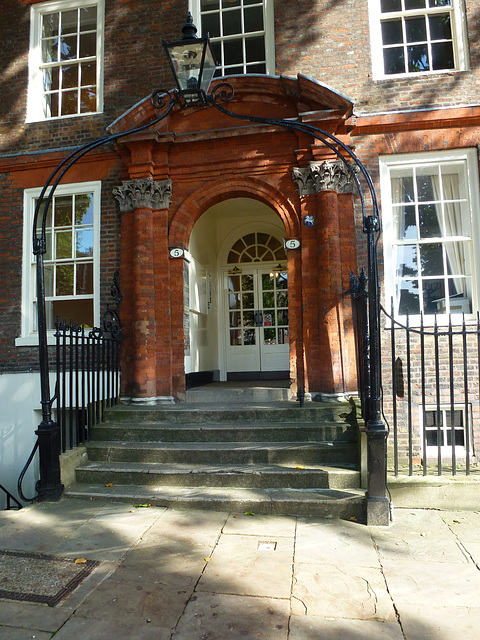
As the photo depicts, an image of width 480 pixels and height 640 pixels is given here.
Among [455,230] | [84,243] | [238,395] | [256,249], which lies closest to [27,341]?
[84,243]

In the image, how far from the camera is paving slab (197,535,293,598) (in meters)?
3.06

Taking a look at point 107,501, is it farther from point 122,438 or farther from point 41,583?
point 41,583

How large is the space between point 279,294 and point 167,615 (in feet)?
23.9

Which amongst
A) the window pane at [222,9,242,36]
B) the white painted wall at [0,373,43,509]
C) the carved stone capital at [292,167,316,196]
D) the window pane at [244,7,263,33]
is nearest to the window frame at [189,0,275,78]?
the window pane at [244,7,263,33]

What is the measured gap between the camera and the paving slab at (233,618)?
2.61m

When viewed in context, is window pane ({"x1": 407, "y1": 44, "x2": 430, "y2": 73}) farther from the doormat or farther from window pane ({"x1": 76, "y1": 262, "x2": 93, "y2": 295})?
the doormat

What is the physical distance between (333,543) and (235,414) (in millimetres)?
2343

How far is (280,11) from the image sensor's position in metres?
7.07

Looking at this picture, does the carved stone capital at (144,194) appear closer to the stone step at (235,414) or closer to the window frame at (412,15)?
the stone step at (235,414)

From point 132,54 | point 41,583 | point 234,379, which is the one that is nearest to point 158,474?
point 41,583

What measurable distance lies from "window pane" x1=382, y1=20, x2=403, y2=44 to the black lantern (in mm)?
3810

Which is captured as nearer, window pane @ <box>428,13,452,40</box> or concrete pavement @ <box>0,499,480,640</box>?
concrete pavement @ <box>0,499,480,640</box>

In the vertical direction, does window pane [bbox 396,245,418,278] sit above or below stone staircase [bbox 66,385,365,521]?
above

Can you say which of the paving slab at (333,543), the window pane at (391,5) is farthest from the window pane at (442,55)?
the paving slab at (333,543)
